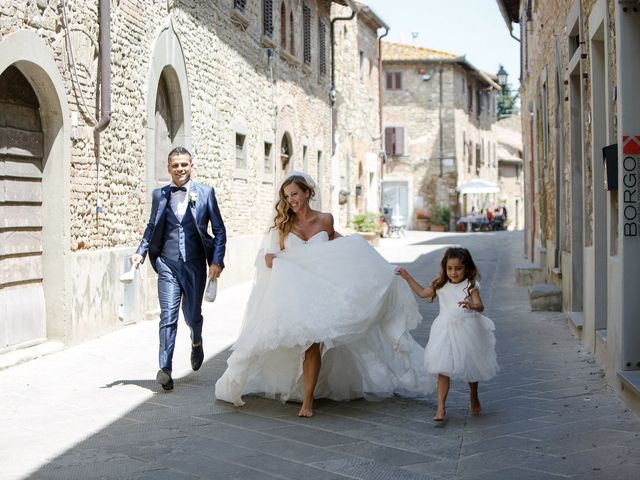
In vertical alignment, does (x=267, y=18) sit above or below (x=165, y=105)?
above

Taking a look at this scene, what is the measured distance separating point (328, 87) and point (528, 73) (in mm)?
5943

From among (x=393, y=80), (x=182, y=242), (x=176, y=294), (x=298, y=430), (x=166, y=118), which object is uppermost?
(x=393, y=80)

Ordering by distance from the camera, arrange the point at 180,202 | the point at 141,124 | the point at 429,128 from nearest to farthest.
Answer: the point at 180,202, the point at 141,124, the point at 429,128

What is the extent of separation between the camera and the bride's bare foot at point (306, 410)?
5934 mm

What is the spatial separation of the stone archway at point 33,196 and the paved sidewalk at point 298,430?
68 cm

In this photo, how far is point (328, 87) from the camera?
82.2ft

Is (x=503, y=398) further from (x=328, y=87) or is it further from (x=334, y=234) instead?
(x=328, y=87)

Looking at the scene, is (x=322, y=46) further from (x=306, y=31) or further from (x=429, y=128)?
(x=429, y=128)

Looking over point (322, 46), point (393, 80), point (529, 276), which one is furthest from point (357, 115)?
point (529, 276)

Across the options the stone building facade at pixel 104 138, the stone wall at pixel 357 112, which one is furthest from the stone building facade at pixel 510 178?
the stone building facade at pixel 104 138

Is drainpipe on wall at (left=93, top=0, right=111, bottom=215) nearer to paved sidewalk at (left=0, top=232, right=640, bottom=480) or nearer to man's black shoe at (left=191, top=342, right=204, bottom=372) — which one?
paved sidewalk at (left=0, top=232, right=640, bottom=480)

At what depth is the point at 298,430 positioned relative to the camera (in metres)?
5.58

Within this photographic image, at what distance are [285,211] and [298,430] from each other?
147cm

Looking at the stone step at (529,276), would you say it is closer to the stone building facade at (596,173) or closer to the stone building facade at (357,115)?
the stone building facade at (596,173)
